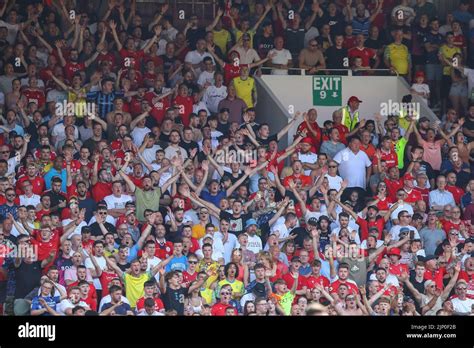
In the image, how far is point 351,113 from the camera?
64.6 ft

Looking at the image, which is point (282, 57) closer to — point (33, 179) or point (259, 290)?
point (33, 179)

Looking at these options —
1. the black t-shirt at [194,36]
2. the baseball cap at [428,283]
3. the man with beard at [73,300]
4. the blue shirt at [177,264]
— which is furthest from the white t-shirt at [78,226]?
the baseball cap at [428,283]

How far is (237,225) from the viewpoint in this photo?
17.7 m

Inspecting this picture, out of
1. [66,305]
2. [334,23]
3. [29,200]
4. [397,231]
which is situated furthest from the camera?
[334,23]

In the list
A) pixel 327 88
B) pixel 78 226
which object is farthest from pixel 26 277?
pixel 327 88

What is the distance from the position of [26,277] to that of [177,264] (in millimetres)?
1753

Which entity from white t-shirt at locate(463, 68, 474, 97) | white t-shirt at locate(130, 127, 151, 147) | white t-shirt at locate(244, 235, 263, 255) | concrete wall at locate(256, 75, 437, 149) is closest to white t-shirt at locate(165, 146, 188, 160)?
white t-shirt at locate(130, 127, 151, 147)

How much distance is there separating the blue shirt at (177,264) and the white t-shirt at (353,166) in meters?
2.73

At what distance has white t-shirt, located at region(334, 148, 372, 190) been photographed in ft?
61.4

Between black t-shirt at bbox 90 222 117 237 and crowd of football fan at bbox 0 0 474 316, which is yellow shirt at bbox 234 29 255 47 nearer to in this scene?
crowd of football fan at bbox 0 0 474 316

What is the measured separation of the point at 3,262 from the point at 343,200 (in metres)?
4.34

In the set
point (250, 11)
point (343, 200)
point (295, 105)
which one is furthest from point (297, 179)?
point (250, 11)

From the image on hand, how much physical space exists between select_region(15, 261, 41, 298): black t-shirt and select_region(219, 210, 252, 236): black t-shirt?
7.79ft
